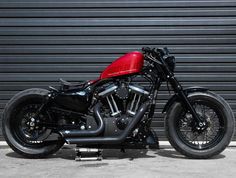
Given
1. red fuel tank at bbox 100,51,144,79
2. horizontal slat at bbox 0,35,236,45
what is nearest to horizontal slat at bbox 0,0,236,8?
horizontal slat at bbox 0,35,236,45

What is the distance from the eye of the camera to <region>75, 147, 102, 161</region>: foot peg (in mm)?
5988

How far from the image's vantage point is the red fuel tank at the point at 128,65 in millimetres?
6008

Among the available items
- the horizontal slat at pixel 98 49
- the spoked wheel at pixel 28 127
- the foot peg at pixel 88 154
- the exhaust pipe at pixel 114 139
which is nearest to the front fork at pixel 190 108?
the exhaust pipe at pixel 114 139

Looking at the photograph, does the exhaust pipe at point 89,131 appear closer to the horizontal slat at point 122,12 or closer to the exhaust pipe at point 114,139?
the exhaust pipe at point 114,139

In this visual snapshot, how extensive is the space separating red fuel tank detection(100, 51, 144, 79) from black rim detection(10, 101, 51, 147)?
101 cm

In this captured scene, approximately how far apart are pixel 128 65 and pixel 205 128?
122 cm

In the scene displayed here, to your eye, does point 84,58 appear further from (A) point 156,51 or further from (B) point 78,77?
(A) point 156,51

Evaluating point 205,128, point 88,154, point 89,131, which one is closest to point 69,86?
point 89,131

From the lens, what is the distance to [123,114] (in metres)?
6.11

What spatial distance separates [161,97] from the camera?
705 centimetres

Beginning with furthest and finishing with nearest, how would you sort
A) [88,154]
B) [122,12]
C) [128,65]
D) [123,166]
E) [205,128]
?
[122,12], [88,154], [205,128], [128,65], [123,166]

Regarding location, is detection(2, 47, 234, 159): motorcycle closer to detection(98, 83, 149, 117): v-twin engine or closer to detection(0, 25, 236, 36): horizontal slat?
detection(98, 83, 149, 117): v-twin engine

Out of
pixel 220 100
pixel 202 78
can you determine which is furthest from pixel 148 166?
pixel 202 78

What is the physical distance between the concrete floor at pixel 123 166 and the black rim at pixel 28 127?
0.80 feet
